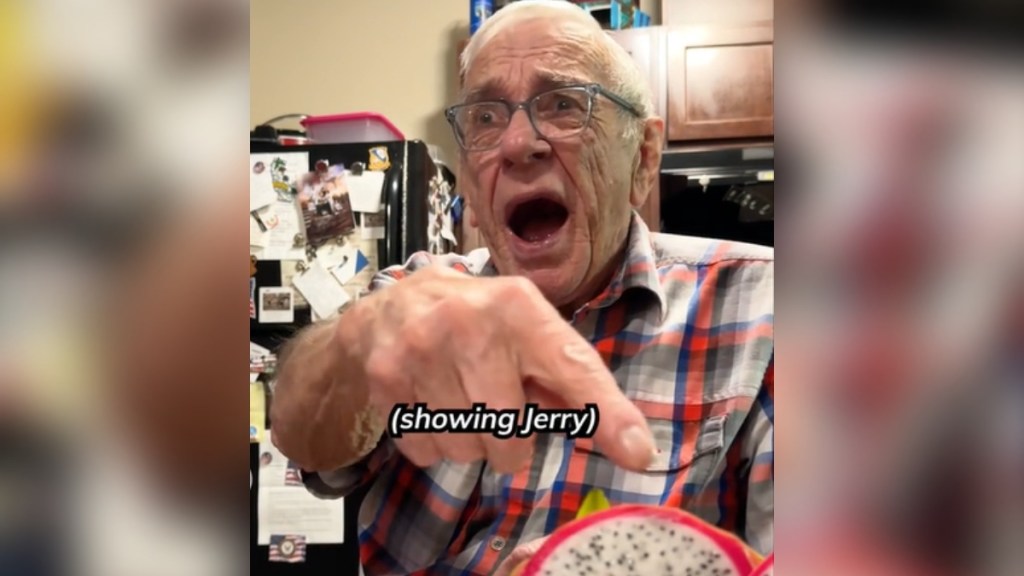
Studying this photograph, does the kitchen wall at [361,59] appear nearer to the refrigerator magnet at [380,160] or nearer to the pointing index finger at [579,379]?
the refrigerator magnet at [380,160]

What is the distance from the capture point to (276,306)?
0.66 m

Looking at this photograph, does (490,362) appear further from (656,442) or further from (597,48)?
(597,48)

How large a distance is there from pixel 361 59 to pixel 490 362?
348 millimetres

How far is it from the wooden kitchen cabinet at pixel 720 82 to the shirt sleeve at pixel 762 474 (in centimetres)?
23

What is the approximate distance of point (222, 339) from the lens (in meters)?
0.54

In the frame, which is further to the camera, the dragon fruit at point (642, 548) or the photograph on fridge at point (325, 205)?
the photograph on fridge at point (325, 205)

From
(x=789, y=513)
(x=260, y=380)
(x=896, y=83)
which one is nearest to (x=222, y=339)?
(x=260, y=380)

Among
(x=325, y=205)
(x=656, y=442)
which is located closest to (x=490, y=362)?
(x=656, y=442)

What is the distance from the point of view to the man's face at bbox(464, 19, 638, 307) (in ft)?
1.94

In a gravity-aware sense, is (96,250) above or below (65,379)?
above

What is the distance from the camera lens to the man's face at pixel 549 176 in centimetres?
59

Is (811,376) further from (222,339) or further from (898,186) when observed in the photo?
(222,339)

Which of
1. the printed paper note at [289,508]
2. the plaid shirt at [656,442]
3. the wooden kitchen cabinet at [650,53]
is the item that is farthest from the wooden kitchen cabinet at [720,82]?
the printed paper note at [289,508]

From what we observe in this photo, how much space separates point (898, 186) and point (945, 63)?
11cm
